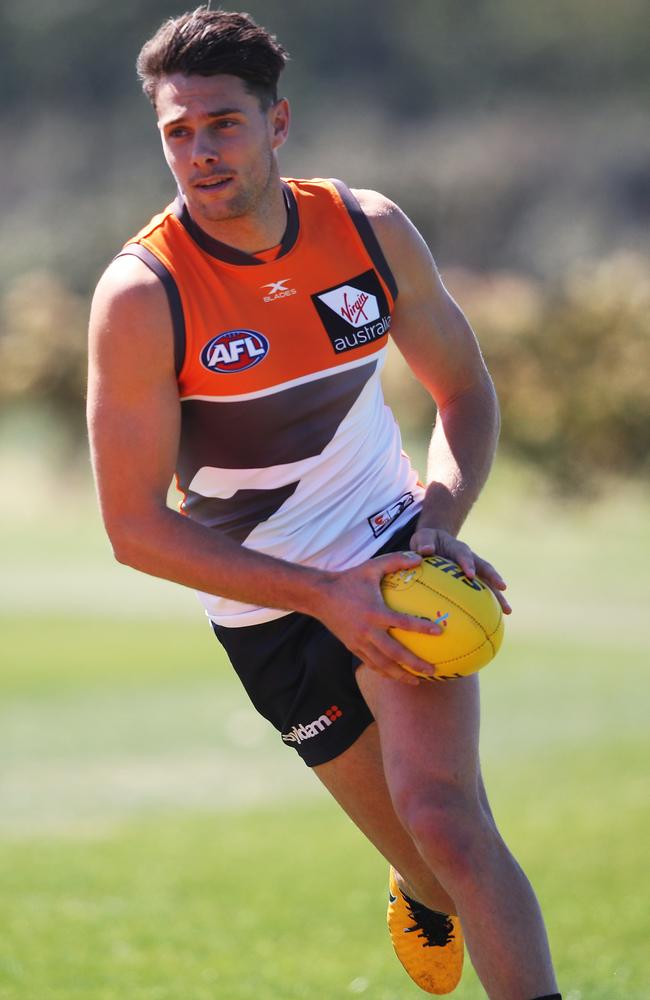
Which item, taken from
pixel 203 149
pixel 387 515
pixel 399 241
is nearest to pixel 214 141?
pixel 203 149

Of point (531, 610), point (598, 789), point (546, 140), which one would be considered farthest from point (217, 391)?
A: point (546, 140)

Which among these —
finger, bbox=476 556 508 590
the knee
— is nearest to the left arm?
finger, bbox=476 556 508 590

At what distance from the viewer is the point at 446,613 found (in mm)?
Result: 4137

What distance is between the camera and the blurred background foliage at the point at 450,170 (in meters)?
29.2

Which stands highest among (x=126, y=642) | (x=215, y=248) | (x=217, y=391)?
(x=126, y=642)

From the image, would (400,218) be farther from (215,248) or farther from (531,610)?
(531,610)

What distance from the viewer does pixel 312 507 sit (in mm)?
4754

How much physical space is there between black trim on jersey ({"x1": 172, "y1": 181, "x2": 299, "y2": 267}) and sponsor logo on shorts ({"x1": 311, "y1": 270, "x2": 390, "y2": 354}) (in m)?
0.20

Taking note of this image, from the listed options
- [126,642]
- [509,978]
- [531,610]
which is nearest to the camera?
[509,978]

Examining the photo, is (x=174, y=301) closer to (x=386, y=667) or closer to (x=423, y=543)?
(x=423, y=543)

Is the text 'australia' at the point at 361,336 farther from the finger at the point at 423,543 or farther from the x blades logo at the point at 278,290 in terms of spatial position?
the finger at the point at 423,543

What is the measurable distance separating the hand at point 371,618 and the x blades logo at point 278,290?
910mm

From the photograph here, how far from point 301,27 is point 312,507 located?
311 ft

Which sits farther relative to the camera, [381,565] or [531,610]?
[531,610]
